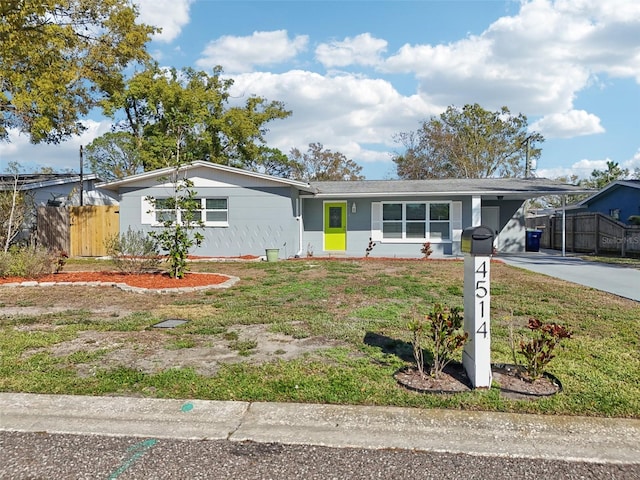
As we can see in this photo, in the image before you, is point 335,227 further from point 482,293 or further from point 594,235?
point 482,293

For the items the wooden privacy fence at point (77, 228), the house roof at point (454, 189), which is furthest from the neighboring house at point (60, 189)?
the house roof at point (454, 189)

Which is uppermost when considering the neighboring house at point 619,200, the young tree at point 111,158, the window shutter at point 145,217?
the young tree at point 111,158

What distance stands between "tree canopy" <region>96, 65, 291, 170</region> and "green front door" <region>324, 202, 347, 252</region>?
12.3 m

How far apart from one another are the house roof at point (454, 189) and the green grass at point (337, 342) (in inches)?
269

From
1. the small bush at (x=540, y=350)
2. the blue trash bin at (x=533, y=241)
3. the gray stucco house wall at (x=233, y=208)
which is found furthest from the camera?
the blue trash bin at (x=533, y=241)

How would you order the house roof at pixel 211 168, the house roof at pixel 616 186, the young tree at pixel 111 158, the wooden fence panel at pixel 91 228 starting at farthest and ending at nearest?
the young tree at pixel 111 158, the house roof at pixel 616 186, the wooden fence panel at pixel 91 228, the house roof at pixel 211 168

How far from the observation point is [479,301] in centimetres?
386

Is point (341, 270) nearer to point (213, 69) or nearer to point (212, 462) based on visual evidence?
point (212, 462)

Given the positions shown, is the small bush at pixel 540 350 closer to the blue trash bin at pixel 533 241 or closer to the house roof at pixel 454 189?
the house roof at pixel 454 189

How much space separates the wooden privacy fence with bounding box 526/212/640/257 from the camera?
688 inches

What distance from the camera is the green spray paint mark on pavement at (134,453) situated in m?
2.72

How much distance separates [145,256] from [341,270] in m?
4.94

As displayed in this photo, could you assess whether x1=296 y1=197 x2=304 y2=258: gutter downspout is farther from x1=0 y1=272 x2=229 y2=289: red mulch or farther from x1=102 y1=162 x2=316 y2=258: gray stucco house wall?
x1=0 y1=272 x2=229 y2=289: red mulch

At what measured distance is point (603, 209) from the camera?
23.6m
